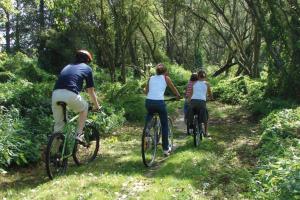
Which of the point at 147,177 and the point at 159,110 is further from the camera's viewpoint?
the point at 159,110

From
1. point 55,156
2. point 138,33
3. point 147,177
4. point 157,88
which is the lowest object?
point 147,177

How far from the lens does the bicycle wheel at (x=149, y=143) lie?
975 centimetres

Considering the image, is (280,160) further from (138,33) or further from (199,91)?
(138,33)

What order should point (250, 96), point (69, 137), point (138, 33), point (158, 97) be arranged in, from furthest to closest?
point (138, 33)
point (250, 96)
point (158, 97)
point (69, 137)

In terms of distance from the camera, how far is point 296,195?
6312 millimetres

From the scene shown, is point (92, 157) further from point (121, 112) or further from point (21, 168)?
point (121, 112)

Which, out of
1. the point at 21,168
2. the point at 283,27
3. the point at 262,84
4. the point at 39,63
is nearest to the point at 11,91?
the point at 21,168

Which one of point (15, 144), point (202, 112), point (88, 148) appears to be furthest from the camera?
point (202, 112)

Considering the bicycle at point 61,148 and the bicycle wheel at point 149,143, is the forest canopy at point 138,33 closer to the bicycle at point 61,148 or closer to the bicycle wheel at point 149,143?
the bicycle wheel at point 149,143

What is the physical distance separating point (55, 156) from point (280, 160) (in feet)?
13.8

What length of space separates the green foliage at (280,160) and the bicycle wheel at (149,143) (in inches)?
90.8

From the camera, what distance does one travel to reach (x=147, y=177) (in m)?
9.20

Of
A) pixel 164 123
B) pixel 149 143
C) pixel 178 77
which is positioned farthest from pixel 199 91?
pixel 178 77

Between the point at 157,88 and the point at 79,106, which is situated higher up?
the point at 157,88
